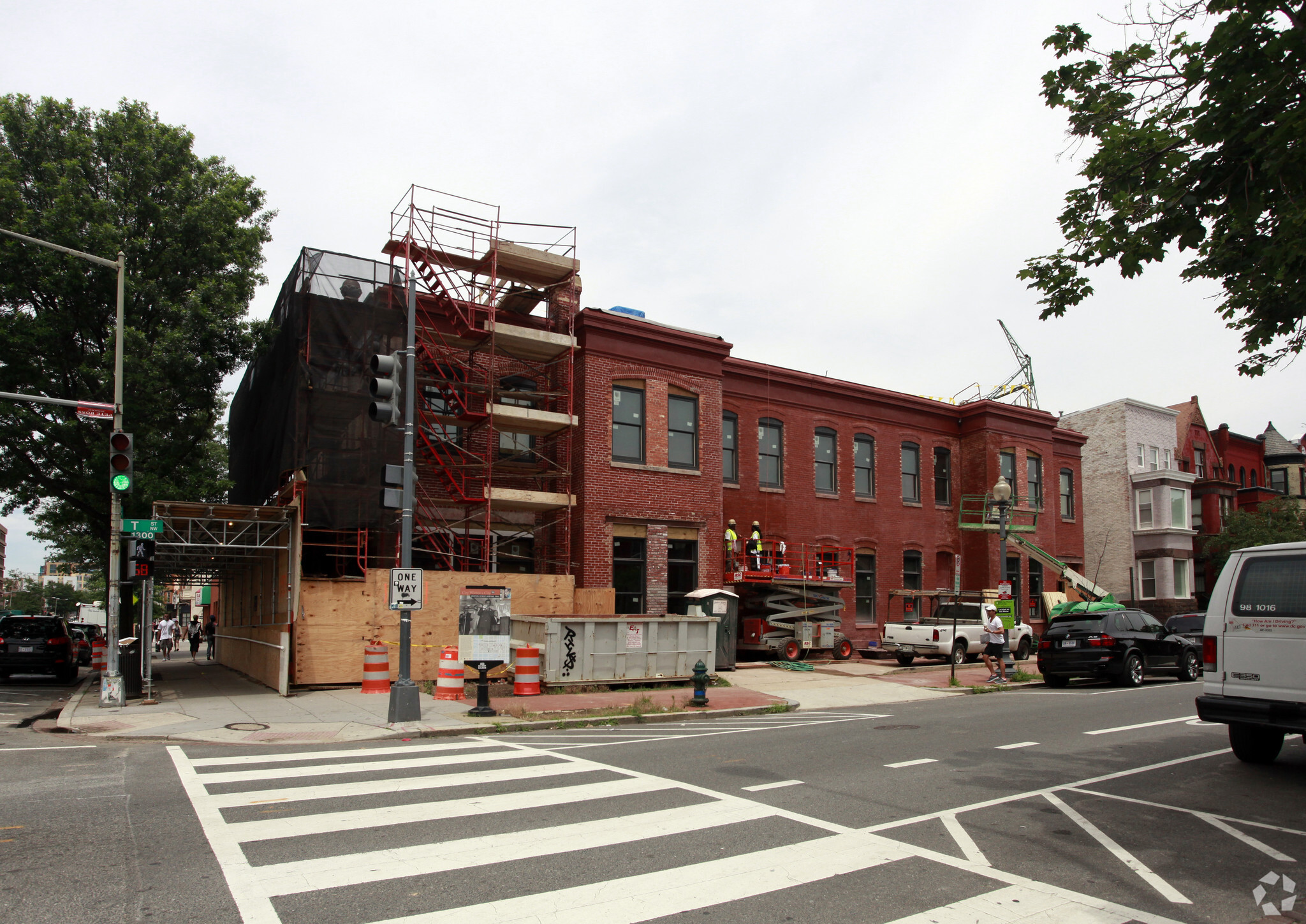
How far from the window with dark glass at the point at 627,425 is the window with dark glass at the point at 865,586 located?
10064 millimetres

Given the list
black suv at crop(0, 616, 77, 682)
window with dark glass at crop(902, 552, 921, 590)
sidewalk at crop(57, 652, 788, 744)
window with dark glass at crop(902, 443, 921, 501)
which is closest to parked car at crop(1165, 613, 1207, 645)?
window with dark glass at crop(902, 552, 921, 590)

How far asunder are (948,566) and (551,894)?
29.7 meters

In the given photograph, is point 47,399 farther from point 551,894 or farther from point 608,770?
point 551,894

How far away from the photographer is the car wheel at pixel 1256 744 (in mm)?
→ 9953

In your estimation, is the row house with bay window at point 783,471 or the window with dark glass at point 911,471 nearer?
the row house with bay window at point 783,471

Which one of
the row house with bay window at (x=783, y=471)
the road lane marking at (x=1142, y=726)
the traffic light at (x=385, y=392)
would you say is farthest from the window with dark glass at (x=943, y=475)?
the traffic light at (x=385, y=392)

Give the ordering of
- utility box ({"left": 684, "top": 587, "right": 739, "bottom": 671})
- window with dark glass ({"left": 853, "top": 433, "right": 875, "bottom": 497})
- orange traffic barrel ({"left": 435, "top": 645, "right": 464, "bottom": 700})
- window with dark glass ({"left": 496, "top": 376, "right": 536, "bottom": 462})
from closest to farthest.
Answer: orange traffic barrel ({"left": 435, "top": 645, "right": 464, "bottom": 700}) < utility box ({"left": 684, "top": 587, "right": 739, "bottom": 671}) < window with dark glass ({"left": 496, "top": 376, "right": 536, "bottom": 462}) < window with dark glass ({"left": 853, "top": 433, "right": 875, "bottom": 497})

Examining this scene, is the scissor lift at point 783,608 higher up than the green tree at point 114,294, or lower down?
lower down

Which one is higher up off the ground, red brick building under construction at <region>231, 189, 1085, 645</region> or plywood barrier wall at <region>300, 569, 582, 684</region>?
red brick building under construction at <region>231, 189, 1085, 645</region>

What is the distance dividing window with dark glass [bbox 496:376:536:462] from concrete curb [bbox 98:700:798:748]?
9.92 meters

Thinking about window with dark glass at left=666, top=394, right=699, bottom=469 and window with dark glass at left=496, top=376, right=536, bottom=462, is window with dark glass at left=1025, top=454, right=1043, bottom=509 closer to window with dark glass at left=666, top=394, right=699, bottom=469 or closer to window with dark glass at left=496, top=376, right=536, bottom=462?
window with dark glass at left=666, top=394, right=699, bottom=469

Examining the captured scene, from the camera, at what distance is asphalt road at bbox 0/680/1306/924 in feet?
17.4

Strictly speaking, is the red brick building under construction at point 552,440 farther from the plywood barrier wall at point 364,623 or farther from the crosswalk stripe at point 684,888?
the crosswalk stripe at point 684,888

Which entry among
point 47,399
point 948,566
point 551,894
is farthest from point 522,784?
point 948,566
